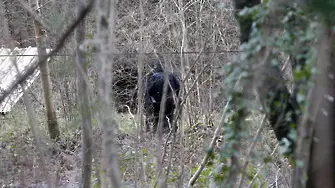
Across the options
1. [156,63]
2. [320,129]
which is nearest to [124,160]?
[320,129]

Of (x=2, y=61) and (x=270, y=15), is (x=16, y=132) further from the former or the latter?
(x=270, y=15)

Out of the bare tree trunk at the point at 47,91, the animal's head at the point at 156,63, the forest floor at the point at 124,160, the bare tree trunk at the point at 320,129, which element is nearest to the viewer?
the bare tree trunk at the point at 320,129

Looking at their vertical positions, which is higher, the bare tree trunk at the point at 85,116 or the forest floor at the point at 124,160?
the bare tree trunk at the point at 85,116

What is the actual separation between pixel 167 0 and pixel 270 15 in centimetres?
557

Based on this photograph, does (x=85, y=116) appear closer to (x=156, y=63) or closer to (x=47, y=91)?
(x=156, y=63)

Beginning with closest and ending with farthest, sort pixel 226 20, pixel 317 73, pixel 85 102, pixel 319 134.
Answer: pixel 317 73 < pixel 319 134 < pixel 85 102 < pixel 226 20

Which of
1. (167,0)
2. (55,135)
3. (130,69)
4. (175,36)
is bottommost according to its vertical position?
(55,135)

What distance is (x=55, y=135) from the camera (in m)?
6.82

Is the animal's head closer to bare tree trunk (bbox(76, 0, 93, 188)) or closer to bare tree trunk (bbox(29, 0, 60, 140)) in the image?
bare tree trunk (bbox(29, 0, 60, 140))

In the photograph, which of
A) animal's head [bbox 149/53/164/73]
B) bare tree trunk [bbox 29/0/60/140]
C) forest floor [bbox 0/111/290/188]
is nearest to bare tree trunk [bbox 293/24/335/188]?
forest floor [bbox 0/111/290/188]

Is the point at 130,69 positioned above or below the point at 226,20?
below

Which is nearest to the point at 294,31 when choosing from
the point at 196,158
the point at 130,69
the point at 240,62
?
the point at 240,62

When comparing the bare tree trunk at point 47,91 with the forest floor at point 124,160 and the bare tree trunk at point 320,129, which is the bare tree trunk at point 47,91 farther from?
the bare tree trunk at point 320,129

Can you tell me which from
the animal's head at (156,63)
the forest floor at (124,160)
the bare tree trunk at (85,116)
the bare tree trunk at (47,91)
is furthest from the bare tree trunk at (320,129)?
the bare tree trunk at (47,91)
